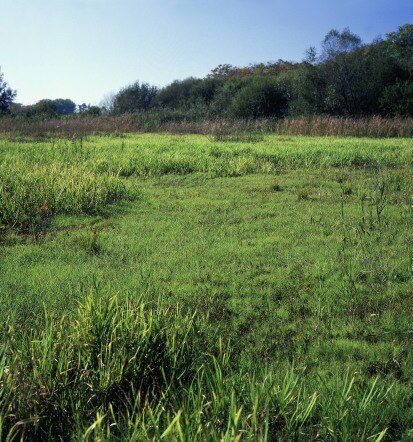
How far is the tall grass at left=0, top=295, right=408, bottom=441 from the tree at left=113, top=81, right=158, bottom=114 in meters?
41.5

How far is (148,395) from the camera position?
9.70 ft

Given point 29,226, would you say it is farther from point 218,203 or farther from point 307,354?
point 307,354

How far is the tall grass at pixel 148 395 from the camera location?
265 centimetres

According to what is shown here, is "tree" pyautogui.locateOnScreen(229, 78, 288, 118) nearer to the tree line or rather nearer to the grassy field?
the tree line

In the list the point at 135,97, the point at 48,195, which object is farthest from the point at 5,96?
the point at 48,195

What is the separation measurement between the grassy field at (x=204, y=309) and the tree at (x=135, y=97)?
34924 mm

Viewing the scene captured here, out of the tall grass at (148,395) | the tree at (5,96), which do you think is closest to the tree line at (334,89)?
the tree at (5,96)

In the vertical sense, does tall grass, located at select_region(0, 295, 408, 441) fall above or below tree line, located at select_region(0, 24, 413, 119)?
below

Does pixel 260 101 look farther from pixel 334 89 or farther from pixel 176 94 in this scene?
pixel 176 94

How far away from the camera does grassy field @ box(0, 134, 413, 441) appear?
2793mm

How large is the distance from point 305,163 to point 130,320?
9419 millimetres

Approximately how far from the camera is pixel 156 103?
43906 millimetres

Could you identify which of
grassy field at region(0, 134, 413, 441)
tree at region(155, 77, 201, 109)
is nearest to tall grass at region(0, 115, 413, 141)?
grassy field at region(0, 134, 413, 441)

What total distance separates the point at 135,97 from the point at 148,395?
142ft
